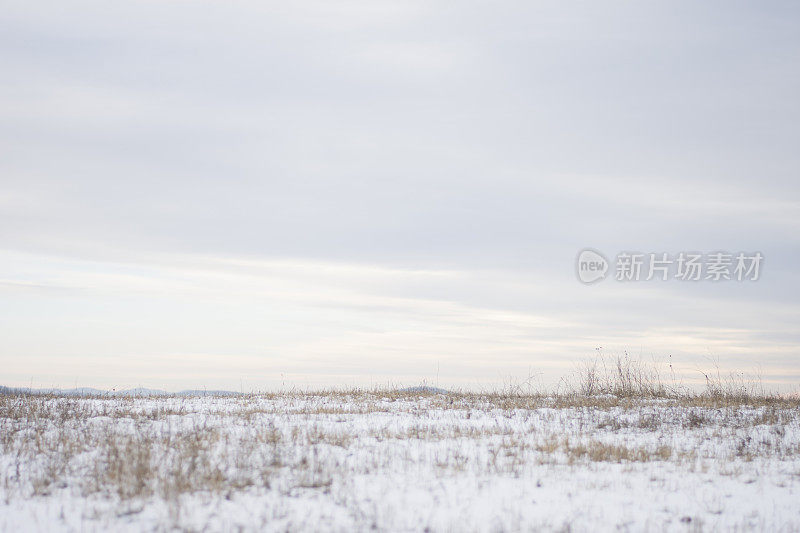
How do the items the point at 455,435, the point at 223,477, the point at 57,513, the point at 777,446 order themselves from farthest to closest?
1. the point at 455,435
2. the point at 777,446
3. the point at 223,477
4. the point at 57,513

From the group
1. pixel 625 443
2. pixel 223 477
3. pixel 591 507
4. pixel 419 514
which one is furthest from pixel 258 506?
pixel 625 443

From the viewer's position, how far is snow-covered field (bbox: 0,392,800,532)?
8391 millimetres

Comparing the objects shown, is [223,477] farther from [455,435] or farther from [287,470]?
[455,435]

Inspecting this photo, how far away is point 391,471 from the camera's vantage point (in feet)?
34.6

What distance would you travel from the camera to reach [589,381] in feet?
79.9

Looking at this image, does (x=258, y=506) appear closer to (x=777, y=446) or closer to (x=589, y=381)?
(x=777, y=446)

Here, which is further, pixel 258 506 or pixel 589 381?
pixel 589 381

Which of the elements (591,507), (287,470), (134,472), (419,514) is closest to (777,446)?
(591,507)

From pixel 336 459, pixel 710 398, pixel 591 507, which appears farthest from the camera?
pixel 710 398

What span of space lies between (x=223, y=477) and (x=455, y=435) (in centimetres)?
589

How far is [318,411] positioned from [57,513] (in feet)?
30.1

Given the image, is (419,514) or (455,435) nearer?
(419,514)

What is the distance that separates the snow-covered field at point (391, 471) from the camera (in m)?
8.39

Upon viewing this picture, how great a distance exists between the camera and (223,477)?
31.5ft
